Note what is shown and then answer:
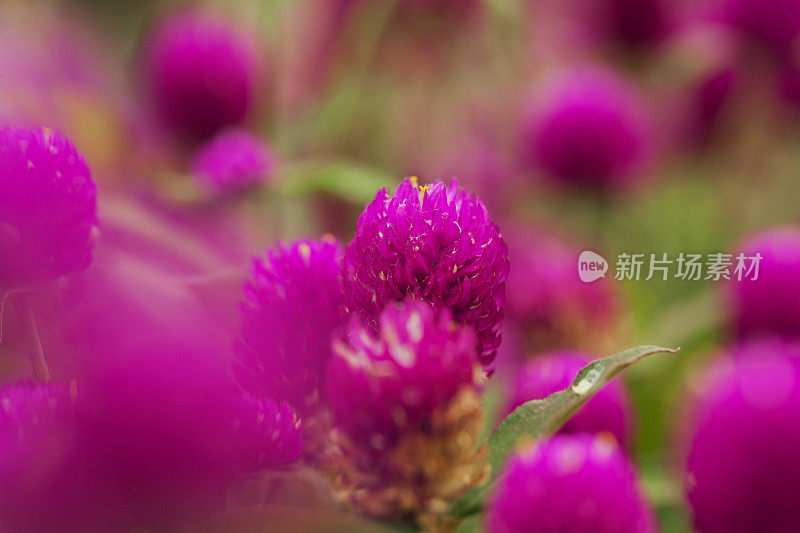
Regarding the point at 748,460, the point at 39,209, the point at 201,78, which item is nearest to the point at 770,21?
the point at 201,78

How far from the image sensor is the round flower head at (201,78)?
694mm

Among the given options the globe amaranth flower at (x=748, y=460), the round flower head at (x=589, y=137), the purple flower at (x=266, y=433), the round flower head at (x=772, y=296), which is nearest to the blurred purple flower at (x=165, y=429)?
the purple flower at (x=266, y=433)

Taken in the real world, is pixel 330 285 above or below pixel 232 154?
below

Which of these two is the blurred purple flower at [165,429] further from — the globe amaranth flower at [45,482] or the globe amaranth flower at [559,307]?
the globe amaranth flower at [559,307]

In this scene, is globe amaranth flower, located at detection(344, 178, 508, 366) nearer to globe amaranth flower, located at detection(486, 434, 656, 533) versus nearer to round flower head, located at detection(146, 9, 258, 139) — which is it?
globe amaranth flower, located at detection(486, 434, 656, 533)

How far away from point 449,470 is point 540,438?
0.10 ft

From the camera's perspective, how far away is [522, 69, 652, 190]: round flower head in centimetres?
82

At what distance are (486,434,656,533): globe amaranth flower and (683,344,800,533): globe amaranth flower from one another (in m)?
0.05

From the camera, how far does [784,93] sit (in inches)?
33.3

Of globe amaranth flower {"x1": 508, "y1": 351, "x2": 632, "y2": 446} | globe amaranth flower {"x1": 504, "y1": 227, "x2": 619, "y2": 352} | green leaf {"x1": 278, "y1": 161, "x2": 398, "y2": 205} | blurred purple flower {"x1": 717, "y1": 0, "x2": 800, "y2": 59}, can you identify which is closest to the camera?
globe amaranth flower {"x1": 508, "y1": 351, "x2": 632, "y2": 446}

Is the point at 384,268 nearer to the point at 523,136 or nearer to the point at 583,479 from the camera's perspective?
the point at 583,479

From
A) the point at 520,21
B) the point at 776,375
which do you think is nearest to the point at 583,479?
the point at 776,375

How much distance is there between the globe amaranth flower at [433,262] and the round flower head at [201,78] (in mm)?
465

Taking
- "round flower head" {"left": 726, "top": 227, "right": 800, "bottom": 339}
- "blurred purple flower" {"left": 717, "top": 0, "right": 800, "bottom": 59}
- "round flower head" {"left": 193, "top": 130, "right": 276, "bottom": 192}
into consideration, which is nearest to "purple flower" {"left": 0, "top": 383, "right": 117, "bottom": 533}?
"round flower head" {"left": 193, "top": 130, "right": 276, "bottom": 192}
